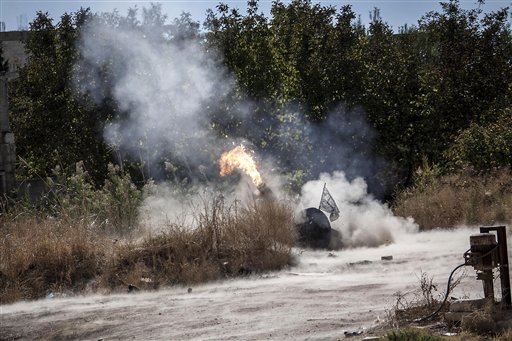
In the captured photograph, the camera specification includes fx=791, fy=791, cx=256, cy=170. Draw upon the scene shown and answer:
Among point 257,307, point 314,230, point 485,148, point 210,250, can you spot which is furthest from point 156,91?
point 257,307

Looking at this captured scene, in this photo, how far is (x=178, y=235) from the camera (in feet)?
42.4

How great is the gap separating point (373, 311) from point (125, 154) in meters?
14.7

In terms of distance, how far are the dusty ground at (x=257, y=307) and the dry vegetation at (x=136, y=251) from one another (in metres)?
0.40

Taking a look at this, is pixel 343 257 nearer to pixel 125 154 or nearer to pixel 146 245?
pixel 146 245

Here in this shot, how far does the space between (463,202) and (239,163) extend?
16.3 ft

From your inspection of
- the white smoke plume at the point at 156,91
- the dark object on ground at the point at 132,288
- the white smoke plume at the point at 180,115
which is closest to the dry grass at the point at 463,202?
the white smoke plume at the point at 180,115

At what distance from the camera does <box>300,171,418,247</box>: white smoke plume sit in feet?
53.3

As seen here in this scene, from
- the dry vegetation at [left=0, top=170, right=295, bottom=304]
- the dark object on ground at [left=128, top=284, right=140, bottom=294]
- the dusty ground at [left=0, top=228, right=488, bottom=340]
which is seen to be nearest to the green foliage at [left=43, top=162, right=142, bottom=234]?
the dry vegetation at [left=0, top=170, right=295, bottom=304]

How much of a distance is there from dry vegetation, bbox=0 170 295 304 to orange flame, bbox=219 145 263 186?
113 inches

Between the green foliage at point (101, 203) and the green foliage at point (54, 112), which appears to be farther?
the green foliage at point (54, 112)

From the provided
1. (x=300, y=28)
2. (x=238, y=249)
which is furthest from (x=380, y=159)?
(x=238, y=249)

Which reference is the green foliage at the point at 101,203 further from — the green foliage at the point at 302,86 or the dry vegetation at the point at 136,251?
the green foliage at the point at 302,86

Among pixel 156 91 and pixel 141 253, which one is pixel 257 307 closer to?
pixel 141 253

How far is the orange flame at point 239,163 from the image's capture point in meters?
16.6
